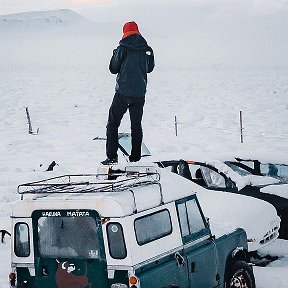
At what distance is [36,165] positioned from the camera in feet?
59.2

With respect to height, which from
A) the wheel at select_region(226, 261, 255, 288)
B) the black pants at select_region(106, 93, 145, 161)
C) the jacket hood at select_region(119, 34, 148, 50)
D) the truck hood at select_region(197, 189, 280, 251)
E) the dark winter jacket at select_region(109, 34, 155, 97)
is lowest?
the wheel at select_region(226, 261, 255, 288)

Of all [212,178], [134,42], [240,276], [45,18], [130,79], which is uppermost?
[45,18]

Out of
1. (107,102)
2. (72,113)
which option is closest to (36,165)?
(72,113)

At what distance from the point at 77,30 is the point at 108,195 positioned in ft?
522

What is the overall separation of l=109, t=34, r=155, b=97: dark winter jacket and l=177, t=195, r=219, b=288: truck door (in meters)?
2.51

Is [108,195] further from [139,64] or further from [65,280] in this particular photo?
[139,64]

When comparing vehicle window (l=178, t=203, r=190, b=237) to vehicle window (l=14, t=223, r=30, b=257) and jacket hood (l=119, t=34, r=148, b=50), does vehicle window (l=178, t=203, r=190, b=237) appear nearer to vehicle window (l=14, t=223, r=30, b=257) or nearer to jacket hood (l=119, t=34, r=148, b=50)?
vehicle window (l=14, t=223, r=30, b=257)

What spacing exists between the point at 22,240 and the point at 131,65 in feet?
11.1

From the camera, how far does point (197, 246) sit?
7047 mm

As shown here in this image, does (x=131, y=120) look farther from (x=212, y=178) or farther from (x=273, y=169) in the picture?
(x=273, y=169)

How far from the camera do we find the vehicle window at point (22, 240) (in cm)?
654

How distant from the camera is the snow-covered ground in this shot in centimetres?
1383

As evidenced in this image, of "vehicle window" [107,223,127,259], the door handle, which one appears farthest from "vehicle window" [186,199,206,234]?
"vehicle window" [107,223,127,259]

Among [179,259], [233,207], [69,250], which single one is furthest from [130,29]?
[69,250]
